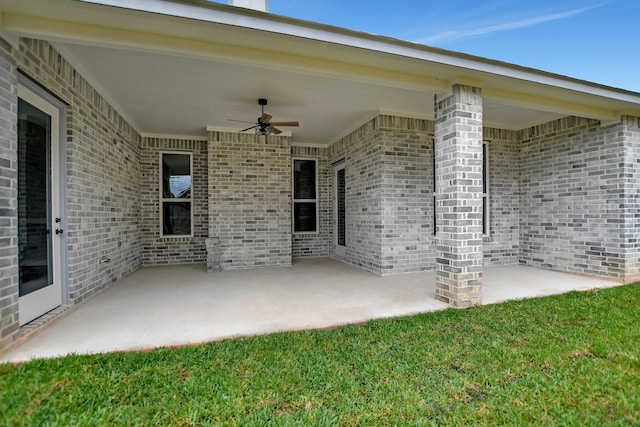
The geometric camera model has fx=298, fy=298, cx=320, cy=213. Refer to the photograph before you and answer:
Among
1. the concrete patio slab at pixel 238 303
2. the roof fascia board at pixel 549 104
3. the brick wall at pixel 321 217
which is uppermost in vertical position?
the roof fascia board at pixel 549 104

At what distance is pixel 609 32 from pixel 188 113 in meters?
10.5

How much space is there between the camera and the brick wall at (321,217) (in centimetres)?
850

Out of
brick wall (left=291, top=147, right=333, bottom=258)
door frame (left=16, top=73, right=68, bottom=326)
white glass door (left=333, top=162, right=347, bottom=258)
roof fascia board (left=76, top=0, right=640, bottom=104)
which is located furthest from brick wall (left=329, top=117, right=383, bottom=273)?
door frame (left=16, top=73, right=68, bottom=326)

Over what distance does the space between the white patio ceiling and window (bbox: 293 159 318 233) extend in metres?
2.07

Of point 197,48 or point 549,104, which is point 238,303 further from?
point 549,104

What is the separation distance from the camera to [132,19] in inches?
107

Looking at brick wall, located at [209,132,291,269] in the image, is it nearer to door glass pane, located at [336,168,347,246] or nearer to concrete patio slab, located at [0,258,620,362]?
concrete patio slab, located at [0,258,620,362]

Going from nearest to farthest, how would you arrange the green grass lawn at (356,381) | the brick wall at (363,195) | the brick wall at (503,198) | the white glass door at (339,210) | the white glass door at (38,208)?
the green grass lawn at (356,381)
the white glass door at (38,208)
the brick wall at (363,195)
the brick wall at (503,198)
the white glass door at (339,210)

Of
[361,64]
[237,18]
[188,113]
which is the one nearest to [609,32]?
[361,64]

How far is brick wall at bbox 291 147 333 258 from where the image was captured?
8.50 metres

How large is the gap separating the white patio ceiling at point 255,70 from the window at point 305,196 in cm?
207

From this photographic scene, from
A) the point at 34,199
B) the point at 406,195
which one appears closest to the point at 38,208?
the point at 34,199

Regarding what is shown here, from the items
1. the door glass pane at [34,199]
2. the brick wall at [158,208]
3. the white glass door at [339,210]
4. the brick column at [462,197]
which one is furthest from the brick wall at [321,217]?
the door glass pane at [34,199]

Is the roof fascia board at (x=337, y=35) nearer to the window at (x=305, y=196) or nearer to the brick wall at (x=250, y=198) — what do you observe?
the brick wall at (x=250, y=198)
